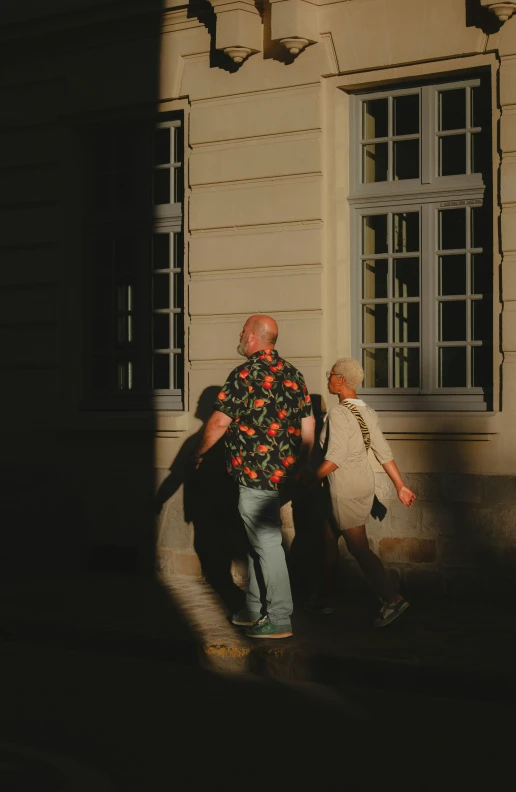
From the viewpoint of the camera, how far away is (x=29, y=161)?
11422mm

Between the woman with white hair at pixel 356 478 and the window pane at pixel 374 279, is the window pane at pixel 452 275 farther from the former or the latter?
the woman with white hair at pixel 356 478

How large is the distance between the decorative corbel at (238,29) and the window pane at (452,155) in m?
1.75

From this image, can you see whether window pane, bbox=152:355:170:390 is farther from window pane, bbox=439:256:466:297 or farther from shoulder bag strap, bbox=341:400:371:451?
shoulder bag strap, bbox=341:400:371:451

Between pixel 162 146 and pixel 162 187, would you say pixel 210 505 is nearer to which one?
pixel 162 187

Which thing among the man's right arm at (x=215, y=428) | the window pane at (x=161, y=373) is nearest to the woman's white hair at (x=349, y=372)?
the man's right arm at (x=215, y=428)

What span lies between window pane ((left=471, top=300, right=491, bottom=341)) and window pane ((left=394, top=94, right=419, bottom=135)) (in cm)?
147

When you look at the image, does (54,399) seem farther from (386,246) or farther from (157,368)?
(386,246)

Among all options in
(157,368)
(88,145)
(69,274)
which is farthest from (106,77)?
(157,368)

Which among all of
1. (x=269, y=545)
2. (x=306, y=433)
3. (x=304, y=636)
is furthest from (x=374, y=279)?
(x=304, y=636)

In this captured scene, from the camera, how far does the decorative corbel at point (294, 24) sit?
9.71 m

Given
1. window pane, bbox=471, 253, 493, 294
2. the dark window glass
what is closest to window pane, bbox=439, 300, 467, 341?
window pane, bbox=471, 253, 493, 294

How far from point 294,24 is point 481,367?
303 cm

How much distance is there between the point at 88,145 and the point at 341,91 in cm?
264

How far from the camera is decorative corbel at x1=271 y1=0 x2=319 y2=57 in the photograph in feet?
31.9
